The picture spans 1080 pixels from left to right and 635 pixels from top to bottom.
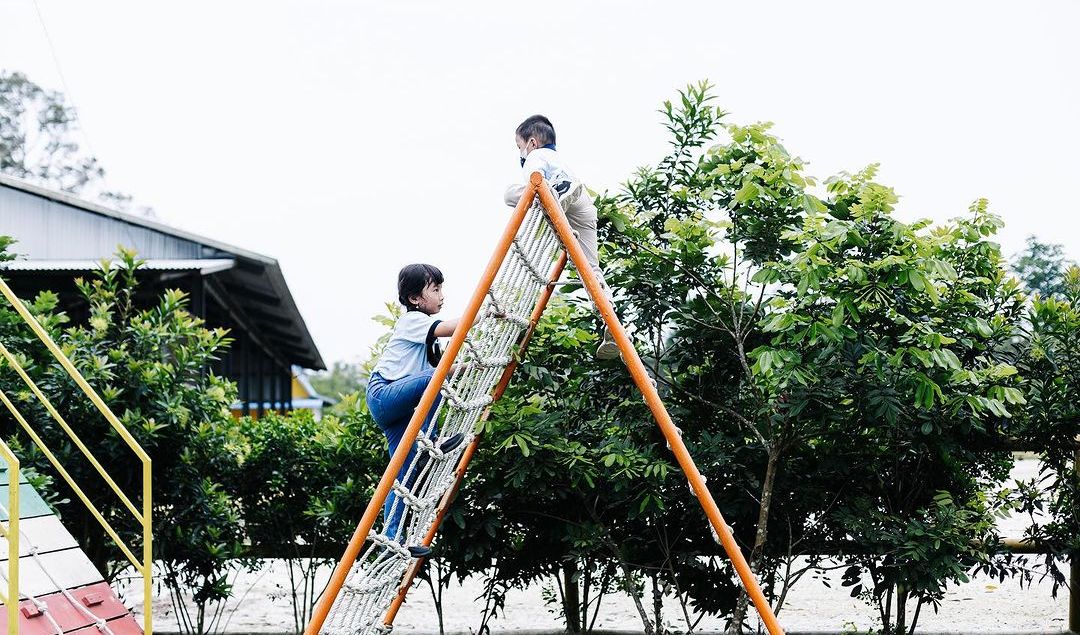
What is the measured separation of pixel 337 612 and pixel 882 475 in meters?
2.78

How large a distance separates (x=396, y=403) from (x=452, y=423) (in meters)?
0.25

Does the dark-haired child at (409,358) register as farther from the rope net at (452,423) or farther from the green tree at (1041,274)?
the green tree at (1041,274)

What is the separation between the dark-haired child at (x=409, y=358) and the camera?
397cm

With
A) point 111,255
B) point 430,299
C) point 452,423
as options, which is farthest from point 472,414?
point 111,255

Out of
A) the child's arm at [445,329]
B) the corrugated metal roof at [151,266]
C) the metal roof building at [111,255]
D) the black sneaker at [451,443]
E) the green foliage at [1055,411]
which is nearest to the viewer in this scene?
the black sneaker at [451,443]

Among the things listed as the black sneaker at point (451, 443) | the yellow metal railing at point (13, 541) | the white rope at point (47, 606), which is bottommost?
the white rope at point (47, 606)

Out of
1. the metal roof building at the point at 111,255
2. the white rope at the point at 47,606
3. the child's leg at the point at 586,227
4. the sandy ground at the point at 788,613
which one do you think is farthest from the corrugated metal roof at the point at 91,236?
the child's leg at the point at 586,227

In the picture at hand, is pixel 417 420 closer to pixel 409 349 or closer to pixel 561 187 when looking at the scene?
pixel 409 349

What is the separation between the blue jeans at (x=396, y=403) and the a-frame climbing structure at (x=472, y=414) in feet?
0.08

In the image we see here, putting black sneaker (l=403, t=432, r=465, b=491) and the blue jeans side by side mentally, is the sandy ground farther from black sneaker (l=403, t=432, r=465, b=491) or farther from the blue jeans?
black sneaker (l=403, t=432, r=465, b=491)

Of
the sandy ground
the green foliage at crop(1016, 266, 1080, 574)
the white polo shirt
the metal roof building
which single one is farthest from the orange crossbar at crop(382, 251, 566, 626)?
the metal roof building

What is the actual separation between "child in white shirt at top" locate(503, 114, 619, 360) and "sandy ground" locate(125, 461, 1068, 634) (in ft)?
10.2

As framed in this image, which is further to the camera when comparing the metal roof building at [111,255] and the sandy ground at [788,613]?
the metal roof building at [111,255]

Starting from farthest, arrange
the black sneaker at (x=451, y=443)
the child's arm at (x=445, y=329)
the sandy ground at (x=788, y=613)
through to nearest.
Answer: the sandy ground at (x=788, y=613), the child's arm at (x=445, y=329), the black sneaker at (x=451, y=443)
